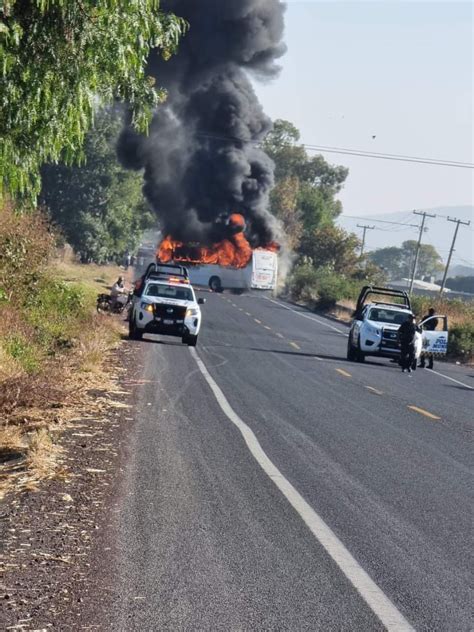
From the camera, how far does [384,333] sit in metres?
29.8

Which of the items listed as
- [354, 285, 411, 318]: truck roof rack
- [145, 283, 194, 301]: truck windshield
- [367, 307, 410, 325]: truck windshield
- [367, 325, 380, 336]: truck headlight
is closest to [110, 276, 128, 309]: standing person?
[145, 283, 194, 301]: truck windshield

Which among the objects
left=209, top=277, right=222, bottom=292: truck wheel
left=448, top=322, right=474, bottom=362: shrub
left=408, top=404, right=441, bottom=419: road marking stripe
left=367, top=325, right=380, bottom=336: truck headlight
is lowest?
left=209, top=277, right=222, bottom=292: truck wheel

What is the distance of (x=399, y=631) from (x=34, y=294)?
17.9 meters

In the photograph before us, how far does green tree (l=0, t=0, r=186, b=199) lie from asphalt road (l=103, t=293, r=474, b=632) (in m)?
3.20

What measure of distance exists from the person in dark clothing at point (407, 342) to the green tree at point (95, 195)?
4213cm

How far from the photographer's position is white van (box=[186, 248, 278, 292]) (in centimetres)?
6756

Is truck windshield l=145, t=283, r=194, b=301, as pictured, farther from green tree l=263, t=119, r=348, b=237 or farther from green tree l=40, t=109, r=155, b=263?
green tree l=263, t=119, r=348, b=237

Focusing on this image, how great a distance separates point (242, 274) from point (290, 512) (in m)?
60.7

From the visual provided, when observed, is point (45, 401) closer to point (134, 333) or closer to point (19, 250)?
point (19, 250)

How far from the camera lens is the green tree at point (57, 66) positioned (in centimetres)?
972

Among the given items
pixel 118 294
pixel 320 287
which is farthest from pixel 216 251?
pixel 118 294

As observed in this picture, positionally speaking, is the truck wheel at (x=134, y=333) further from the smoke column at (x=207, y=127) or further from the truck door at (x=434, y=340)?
the smoke column at (x=207, y=127)

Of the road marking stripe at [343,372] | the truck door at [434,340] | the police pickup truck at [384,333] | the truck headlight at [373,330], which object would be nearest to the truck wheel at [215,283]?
the police pickup truck at [384,333]

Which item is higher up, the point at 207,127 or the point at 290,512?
the point at 207,127
